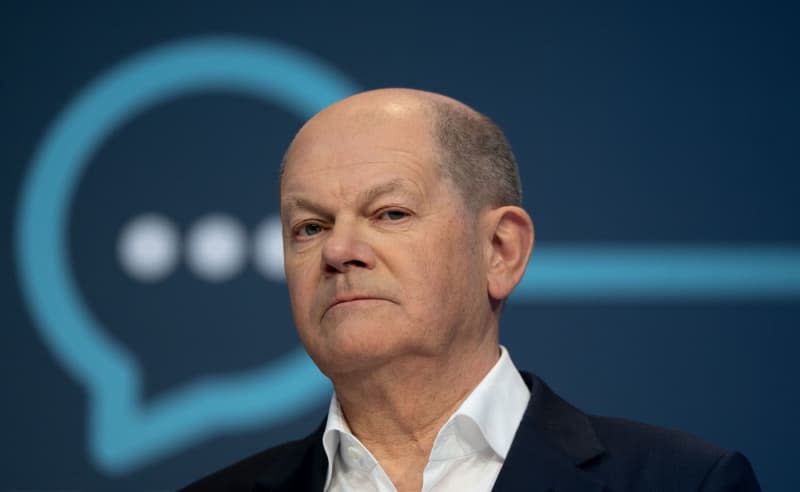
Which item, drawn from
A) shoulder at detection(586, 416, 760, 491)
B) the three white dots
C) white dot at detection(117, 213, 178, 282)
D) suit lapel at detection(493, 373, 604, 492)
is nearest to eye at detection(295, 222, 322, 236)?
suit lapel at detection(493, 373, 604, 492)

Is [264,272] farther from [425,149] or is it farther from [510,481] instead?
[510,481]

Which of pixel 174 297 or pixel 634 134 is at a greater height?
pixel 634 134

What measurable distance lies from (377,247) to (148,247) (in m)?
1.25

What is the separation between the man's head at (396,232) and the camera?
2000 millimetres

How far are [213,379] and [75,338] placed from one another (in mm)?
424

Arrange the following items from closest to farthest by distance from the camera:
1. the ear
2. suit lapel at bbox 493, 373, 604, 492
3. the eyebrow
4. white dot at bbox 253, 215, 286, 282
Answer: suit lapel at bbox 493, 373, 604, 492
the eyebrow
the ear
white dot at bbox 253, 215, 286, 282

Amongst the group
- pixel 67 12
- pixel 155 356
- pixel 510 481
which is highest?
pixel 67 12

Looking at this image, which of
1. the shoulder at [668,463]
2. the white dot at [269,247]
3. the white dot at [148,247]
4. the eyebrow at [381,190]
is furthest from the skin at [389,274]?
the white dot at [148,247]

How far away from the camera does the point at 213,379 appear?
300 centimetres

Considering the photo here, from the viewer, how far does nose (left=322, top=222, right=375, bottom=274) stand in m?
1.99

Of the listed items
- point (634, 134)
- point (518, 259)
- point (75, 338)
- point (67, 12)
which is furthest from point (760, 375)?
point (67, 12)

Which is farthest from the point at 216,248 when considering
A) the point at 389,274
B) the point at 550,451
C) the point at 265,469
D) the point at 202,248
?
the point at 550,451

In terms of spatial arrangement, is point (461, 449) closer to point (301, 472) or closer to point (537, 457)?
point (537, 457)

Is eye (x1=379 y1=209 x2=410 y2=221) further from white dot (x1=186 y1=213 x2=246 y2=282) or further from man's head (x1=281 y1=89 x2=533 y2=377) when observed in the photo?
white dot (x1=186 y1=213 x2=246 y2=282)
